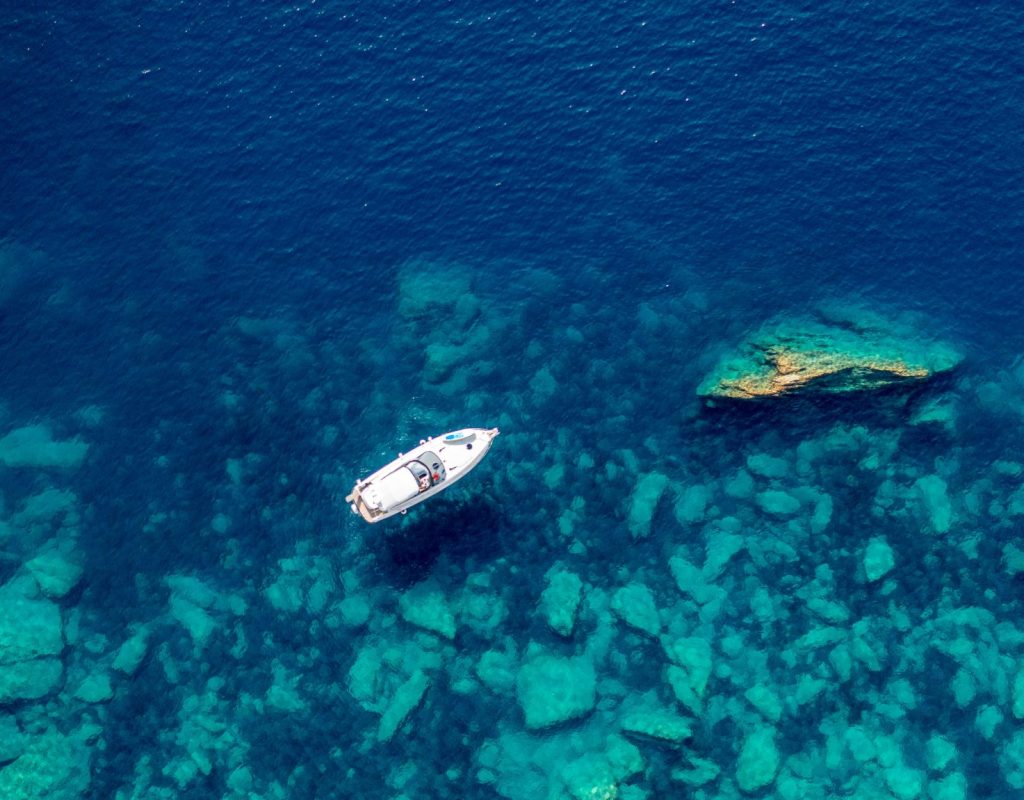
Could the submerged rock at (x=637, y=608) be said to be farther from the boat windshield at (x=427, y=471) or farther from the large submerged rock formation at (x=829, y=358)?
the large submerged rock formation at (x=829, y=358)

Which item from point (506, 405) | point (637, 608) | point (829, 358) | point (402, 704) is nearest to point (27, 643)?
point (402, 704)

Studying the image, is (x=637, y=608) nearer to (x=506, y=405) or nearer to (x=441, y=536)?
(x=441, y=536)

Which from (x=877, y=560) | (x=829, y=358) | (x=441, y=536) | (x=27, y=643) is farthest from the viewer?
(x=829, y=358)

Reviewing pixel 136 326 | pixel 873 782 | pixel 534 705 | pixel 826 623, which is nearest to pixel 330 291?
pixel 136 326

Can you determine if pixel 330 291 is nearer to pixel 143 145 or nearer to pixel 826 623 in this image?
pixel 143 145

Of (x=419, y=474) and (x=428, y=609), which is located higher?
(x=419, y=474)
